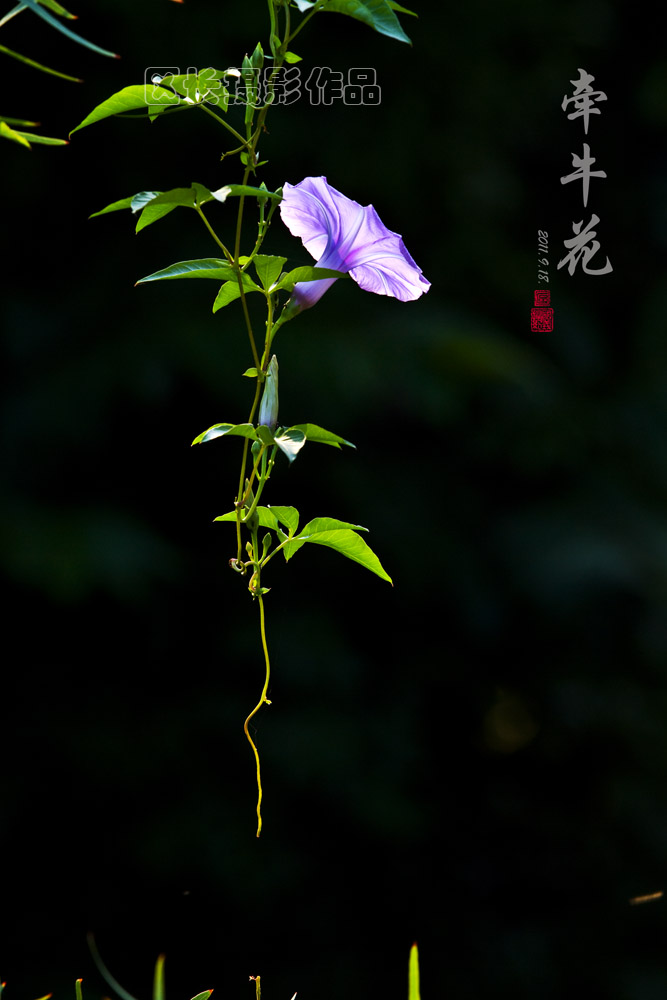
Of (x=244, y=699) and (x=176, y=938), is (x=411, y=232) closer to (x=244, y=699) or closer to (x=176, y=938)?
(x=244, y=699)

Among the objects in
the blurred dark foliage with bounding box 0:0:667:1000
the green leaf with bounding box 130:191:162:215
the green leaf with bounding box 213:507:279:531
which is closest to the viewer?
the green leaf with bounding box 130:191:162:215

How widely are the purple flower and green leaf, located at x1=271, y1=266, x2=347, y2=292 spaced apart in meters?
0.03

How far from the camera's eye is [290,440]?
38 centimetres

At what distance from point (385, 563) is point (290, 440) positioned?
76.8 inches

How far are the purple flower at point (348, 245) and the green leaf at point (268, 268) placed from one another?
0.03 m

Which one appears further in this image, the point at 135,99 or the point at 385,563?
the point at 385,563

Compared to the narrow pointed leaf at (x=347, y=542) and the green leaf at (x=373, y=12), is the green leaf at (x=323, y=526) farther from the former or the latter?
the green leaf at (x=373, y=12)

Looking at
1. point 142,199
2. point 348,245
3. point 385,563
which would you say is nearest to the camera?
point 142,199

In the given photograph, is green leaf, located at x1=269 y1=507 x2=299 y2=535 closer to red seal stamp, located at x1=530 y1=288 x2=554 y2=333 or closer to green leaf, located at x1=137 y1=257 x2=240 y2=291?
green leaf, located at x1=137 y1=257 x2=240 y2=291

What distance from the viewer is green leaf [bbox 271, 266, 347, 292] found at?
388 millimetres

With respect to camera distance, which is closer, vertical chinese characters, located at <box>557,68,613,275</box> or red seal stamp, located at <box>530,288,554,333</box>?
red seal stamp, located at <box>530,288,554,333</box>

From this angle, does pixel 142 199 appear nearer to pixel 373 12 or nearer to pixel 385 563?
pixel 373 12

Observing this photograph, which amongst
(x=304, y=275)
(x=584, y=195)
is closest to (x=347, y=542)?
(x=304, y=275)

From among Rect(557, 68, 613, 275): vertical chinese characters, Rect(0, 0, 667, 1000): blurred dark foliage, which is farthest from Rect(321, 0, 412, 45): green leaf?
Rect(557, 68, 613, 275): vertical chinese characters
